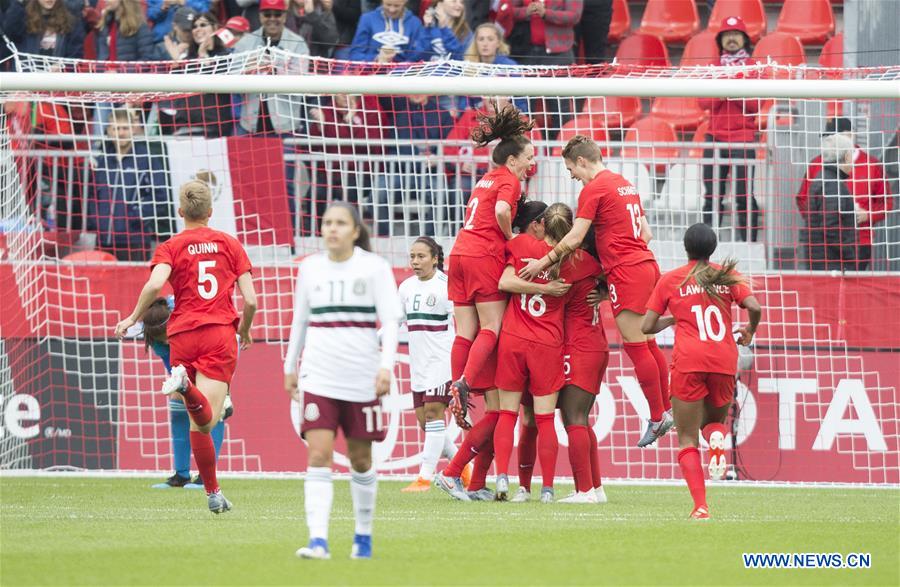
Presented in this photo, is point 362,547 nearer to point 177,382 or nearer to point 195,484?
point 177,382

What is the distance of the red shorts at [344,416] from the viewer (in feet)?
23.7

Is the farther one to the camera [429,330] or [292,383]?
[429,330]

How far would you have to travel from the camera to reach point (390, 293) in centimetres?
729

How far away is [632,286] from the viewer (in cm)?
1055

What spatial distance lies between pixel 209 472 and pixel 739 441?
611 cm

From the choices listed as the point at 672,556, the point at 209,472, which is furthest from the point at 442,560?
the point at 209,472

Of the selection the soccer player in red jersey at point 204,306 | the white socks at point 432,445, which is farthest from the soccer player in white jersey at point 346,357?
the white socks at point 432,445

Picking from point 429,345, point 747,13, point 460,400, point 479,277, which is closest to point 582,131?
point 429,345

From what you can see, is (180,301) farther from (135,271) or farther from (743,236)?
(743,236)

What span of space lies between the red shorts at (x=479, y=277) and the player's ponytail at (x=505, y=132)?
80 centimetres

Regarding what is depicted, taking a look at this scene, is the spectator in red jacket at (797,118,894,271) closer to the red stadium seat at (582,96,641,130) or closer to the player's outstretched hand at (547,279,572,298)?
the red stadium seat at (582,96,641,130)

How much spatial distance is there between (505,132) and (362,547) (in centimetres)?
440

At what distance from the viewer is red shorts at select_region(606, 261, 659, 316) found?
34.6 ft

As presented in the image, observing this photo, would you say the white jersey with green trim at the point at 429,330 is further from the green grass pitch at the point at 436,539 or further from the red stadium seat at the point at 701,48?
the red stadium seat at the point at 701,48
